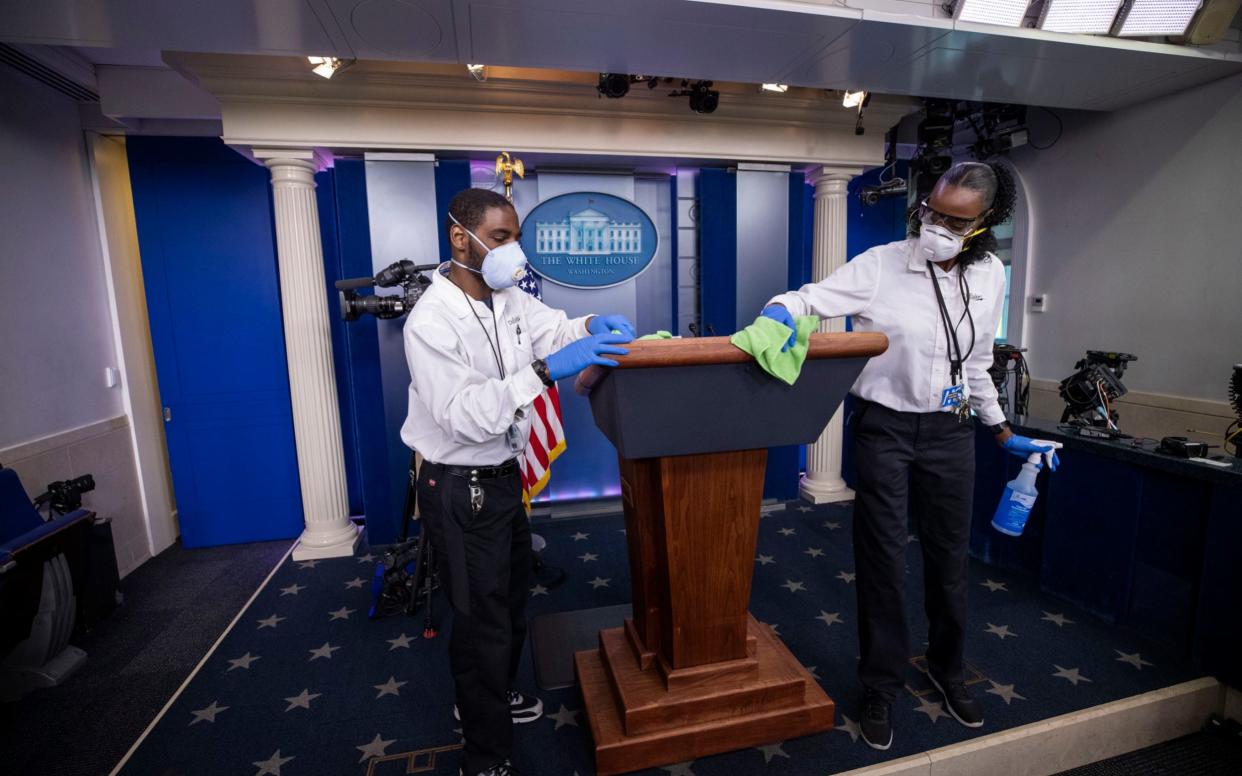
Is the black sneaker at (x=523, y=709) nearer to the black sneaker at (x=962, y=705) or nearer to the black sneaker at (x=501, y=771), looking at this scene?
the black sneaker at (x=501, y=771)

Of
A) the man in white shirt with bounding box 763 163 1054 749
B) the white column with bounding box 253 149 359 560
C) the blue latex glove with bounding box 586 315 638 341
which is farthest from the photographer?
the white column with bounding box 253 149 359 560

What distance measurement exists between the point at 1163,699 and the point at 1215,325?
2.39 metres

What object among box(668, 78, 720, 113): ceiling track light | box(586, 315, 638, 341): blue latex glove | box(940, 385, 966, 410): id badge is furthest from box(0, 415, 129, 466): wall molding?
box(940, 385, 966, 410): id badge

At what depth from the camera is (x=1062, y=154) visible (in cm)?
407

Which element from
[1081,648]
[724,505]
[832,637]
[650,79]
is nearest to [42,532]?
[724,505]

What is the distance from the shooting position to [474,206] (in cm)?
165

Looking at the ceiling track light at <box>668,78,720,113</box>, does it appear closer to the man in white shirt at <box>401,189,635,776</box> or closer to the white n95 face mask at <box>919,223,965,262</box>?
the white n95 face mask at <box>919,223,965,262</box>

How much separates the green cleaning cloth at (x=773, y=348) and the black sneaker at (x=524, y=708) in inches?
61.7

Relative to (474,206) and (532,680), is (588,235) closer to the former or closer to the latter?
(474,206)

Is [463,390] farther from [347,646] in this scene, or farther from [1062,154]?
[1062,154]

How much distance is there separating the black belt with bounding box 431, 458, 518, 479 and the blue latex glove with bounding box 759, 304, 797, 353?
2.92ft

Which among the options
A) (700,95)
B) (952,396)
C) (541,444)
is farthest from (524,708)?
(700,95)

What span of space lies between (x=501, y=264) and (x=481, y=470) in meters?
0.61

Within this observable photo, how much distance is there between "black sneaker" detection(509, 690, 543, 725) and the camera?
207 cm
